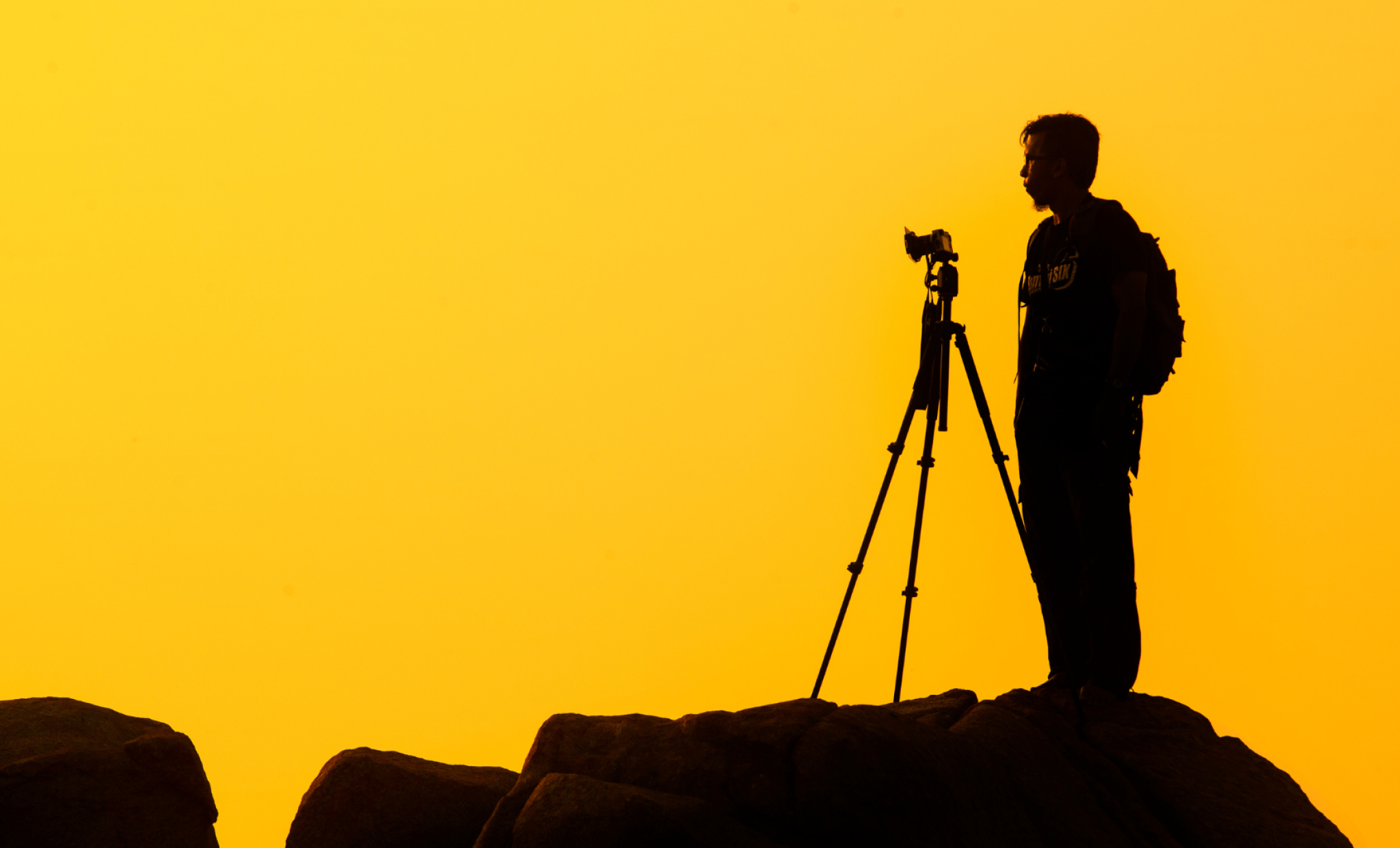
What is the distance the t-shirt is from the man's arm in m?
0.08

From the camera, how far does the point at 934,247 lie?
6.61 meters

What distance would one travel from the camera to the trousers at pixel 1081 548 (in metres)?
6.55

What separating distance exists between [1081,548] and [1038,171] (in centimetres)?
212

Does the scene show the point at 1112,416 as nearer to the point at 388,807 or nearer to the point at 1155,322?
the point at 1155,322

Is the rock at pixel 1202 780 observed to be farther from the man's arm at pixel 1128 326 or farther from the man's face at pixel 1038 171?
the man's face at pixel 1038 171

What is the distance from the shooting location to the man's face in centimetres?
680

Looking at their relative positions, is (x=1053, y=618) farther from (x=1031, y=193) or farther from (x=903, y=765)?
(x=1031, y=193)

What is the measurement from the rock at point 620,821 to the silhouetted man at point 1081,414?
7.76ft

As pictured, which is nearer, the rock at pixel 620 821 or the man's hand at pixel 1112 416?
the rock at pixel 620 821

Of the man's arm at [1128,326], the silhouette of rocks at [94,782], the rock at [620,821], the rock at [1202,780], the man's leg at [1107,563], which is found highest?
the man's arm at [1128,326]

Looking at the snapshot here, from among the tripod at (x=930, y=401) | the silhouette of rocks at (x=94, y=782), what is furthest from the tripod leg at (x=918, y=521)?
the silhouette of rocks at (x=94, y=782)

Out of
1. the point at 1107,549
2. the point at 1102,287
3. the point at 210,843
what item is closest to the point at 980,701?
the point at 1107,549

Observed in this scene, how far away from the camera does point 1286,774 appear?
648 cm

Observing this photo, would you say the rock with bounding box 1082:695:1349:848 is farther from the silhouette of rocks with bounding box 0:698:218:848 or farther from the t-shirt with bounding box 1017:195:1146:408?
the silhouette of rocks with bounding box 0:698:218:848
